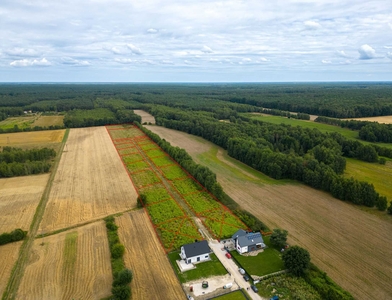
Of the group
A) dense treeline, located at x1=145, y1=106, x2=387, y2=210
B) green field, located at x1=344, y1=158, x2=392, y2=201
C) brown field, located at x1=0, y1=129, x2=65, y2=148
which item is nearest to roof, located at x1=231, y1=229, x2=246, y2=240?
dense treeline, located at x1=145, y1=106, x2=387, y2=210

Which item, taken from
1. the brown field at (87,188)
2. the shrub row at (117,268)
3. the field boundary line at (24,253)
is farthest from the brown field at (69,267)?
the brown field at (87,188)

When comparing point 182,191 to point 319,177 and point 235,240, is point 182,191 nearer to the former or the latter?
→ point 235,240

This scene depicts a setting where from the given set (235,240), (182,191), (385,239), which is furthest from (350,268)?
(182,191)

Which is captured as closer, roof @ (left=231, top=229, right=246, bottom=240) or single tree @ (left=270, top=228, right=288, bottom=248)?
single tree @ (left=270, top=228, right=288, bottom=248)

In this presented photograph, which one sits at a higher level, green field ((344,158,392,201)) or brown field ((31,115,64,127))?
brown field ((31,115,64,127))

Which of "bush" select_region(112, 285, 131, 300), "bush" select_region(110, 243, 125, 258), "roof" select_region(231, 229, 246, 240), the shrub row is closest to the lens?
"bush" select_region(112, 285, 131, 300)

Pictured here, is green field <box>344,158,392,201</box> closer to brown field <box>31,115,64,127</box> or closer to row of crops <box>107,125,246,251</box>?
row of crops <box>107,125,246,251</box>

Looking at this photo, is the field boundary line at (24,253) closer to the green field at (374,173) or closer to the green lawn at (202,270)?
the green lawn at (202,270)

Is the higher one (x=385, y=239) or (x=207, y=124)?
(x=207, y=124)
